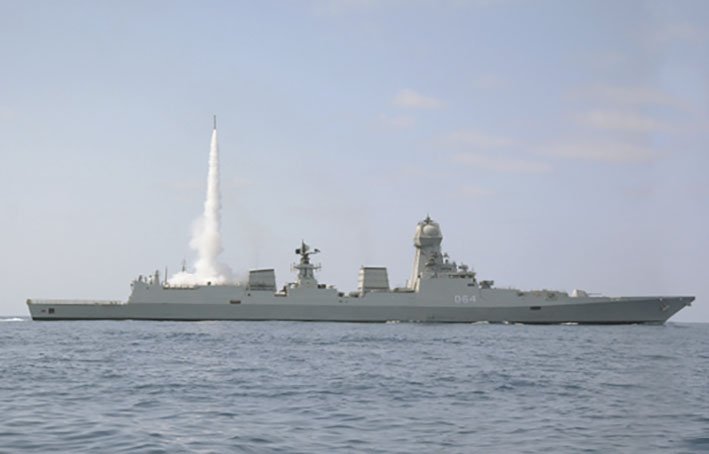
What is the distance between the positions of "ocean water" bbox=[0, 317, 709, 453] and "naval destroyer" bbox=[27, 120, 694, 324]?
88.6 ft

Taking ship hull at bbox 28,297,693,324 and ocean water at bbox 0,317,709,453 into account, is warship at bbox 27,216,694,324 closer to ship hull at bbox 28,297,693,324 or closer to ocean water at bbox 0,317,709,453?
ship hull at bbox 28,297,693,324

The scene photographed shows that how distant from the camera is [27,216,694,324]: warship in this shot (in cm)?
5338

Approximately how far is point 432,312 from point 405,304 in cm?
213

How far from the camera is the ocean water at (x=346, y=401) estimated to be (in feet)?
33.6

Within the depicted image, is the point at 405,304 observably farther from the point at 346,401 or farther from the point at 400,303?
the point at 346,401

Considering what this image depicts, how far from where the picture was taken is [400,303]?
177 feet

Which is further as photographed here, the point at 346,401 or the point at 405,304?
the point at 405,304

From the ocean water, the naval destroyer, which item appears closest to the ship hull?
the naval destroyer

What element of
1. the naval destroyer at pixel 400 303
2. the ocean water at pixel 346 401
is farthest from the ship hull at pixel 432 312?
the ocean water at pixel 346 401

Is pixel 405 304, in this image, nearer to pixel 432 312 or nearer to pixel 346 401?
pixel 432 312

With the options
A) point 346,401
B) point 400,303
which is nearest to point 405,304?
point 400,303

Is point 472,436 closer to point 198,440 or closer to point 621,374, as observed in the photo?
point 198,440

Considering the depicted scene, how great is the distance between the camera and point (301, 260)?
56719mm

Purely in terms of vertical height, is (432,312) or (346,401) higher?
(432,312)
